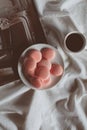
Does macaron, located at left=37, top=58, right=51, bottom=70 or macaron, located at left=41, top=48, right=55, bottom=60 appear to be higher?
macaron, located at left=41, top=48, right=55, bottom=60

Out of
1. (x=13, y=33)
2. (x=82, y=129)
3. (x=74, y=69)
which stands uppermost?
(x=13, y=33)

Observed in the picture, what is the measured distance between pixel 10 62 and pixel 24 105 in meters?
0.09

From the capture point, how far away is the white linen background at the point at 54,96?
747mm

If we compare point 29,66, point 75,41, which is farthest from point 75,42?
point 29,66

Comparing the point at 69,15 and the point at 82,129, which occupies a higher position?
the point at 69,15

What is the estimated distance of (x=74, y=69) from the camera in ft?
2.52

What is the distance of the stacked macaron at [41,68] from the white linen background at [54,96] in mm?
30

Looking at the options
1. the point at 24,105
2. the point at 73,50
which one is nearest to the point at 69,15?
the point at 73,50

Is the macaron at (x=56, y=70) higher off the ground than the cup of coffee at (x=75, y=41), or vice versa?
the cup of coffee at (x=75, y=41)

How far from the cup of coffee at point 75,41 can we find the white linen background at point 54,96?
0.07 feet

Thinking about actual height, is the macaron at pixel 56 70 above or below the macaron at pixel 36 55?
below

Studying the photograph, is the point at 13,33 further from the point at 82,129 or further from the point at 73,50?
the point at 82,129

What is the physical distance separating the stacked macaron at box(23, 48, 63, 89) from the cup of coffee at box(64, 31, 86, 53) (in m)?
0.04

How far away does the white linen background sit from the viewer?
747mm
